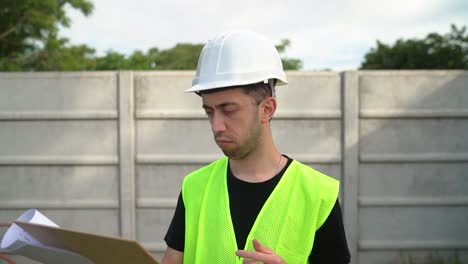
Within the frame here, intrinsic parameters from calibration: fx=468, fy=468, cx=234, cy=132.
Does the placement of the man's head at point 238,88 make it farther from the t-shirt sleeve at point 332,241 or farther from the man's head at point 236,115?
the t-shirt sleeve at point 332,241

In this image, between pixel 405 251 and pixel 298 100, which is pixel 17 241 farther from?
pixel 405 251

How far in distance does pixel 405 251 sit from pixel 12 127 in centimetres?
389

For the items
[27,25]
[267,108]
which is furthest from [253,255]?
[27,25]

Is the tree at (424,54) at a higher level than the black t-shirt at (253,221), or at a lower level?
higher

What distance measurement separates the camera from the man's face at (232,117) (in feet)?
4.21

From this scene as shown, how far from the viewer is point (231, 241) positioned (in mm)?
1381

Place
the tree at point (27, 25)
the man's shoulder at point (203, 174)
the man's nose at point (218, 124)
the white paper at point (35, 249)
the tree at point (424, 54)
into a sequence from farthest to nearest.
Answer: the tree at point (424, 54) < the tree at point (27, 25) < the man's shoulder at point (203, 174) < the man's nose at point (218, 124) < the white paper at point (35, 249)

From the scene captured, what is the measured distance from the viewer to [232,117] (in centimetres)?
129

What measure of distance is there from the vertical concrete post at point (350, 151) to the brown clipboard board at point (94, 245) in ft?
11.7

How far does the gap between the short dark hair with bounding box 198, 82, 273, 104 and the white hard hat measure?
2cm

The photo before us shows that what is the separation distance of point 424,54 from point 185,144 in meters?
22.0

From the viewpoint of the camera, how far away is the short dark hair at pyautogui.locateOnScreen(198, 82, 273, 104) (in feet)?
4.29

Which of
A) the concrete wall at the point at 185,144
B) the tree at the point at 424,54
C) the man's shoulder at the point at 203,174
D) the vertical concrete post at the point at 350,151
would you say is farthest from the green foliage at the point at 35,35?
the tree at the point at 424,54

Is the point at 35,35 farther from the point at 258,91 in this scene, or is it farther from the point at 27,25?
the point at 258,91
